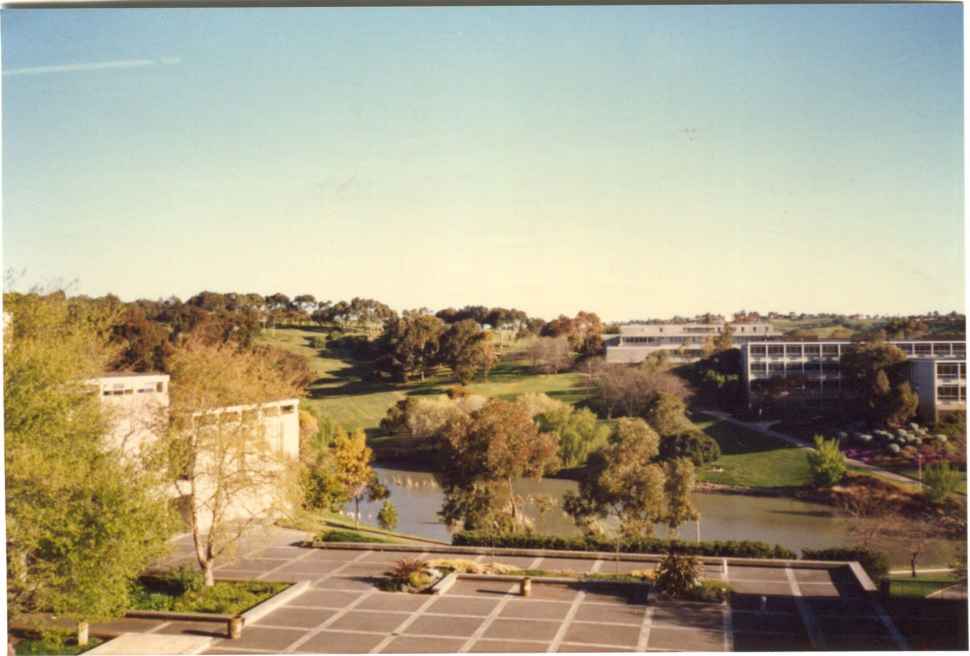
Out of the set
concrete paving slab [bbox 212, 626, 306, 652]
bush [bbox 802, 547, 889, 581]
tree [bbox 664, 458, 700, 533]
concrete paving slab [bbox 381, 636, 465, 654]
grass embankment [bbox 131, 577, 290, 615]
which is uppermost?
tree [bbox 664, 458, 700, 533]

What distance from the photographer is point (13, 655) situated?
10.2 metres

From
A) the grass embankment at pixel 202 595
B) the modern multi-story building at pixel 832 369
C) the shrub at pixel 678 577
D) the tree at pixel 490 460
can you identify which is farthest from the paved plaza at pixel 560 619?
the modern multi-story building at pixel 832 369

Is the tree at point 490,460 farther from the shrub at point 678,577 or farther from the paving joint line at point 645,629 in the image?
the paving joint line at point 645,629

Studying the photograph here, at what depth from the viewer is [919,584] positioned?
1239 cm

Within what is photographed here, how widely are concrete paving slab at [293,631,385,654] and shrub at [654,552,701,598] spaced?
4123mm

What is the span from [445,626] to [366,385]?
584 centimetres

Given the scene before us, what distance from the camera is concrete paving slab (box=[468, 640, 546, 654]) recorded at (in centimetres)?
1034

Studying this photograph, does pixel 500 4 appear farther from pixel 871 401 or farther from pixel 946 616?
pixel 946 616

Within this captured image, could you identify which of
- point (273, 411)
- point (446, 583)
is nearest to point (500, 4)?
point (273, 411)

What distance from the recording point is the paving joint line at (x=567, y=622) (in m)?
10.4

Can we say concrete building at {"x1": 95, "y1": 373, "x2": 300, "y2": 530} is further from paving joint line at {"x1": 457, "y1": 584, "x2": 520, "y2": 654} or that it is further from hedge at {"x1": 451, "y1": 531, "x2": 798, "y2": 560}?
paving joint line at {"x1": 457, "y1": 584, "x2": 520, "y2": 654}

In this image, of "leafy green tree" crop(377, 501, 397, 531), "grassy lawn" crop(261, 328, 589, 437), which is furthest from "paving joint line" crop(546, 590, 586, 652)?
"leafy green tree" crop(377, 501, 397, 531)

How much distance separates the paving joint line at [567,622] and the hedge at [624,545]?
84.4 inches

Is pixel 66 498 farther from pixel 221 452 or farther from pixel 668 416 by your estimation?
pixel 668 416
